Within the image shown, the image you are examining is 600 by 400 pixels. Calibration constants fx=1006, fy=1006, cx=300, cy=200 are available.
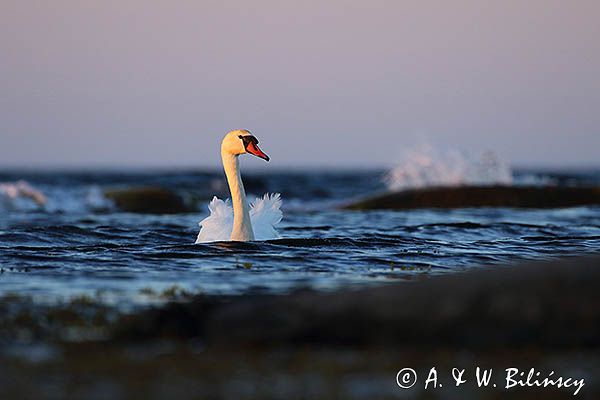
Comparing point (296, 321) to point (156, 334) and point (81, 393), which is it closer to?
point (156, 334)

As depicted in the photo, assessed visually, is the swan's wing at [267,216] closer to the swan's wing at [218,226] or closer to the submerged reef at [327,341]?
the swan's wing at [218,226]

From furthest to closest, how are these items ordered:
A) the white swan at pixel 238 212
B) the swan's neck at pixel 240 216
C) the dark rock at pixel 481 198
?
the dark rock at pixel 481 198 → the white swan at pixel 238 212 → the swan's neck at pixel 240 216

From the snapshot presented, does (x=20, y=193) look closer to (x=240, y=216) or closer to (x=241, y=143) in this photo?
(x=241, y=143)

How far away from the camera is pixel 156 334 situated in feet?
19.6

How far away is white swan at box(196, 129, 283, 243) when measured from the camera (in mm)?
13000

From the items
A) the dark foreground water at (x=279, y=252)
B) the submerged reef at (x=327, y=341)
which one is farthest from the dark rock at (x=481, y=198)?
the submerged reef at (x=327, y=341)

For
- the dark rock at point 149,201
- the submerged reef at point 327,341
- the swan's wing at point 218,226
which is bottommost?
the submerged reef at point 327,341

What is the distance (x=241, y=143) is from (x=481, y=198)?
11.9 metres

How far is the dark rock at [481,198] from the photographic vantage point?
936 inches

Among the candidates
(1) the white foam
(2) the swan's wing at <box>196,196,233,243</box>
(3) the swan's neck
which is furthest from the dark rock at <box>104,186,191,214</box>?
(3) the swan's neck

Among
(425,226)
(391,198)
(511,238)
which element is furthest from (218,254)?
(391,198)

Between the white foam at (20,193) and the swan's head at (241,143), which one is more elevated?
the swan's head at (241,143)

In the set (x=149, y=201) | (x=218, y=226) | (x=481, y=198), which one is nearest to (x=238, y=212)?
(x=218, y=226)

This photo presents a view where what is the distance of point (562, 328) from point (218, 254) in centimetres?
631
